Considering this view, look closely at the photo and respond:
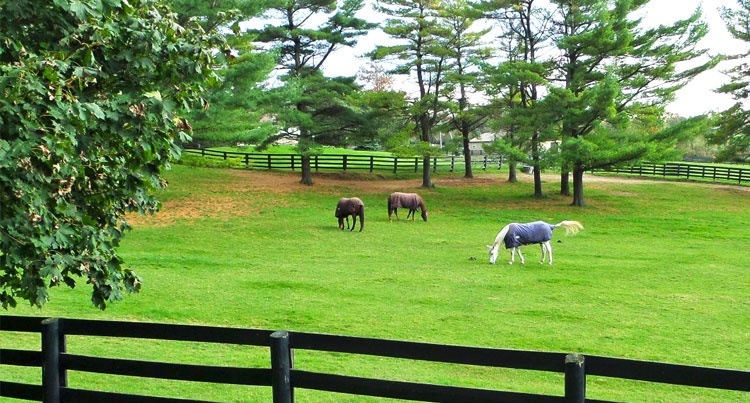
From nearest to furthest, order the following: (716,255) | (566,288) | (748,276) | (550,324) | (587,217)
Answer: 1. (550,324)
2. (566,288)
3. (748,276)
4. (716,255)
5. (587,217)

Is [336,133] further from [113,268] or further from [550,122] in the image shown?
[113,268]

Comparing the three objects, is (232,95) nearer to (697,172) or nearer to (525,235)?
(525,235)

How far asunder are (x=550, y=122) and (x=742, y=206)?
10.6 m

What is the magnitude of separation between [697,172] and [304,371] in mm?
51571

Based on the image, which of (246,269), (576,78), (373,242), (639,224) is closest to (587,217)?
(639,224)

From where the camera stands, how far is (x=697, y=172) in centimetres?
4916

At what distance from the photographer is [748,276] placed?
15.1 meters

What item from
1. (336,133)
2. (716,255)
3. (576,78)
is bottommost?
(716,255)

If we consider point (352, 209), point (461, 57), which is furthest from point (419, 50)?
point (352, 209)

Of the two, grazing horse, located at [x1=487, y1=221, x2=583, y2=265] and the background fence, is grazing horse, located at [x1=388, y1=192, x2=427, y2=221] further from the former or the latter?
the background fence

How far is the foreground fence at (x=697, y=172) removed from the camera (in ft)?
149

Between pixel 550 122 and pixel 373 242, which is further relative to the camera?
pixel 550 122

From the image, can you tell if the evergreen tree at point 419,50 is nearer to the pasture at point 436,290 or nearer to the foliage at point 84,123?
the pasture at point 436,290

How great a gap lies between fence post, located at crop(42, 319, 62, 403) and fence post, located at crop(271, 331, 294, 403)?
5.61 feet
